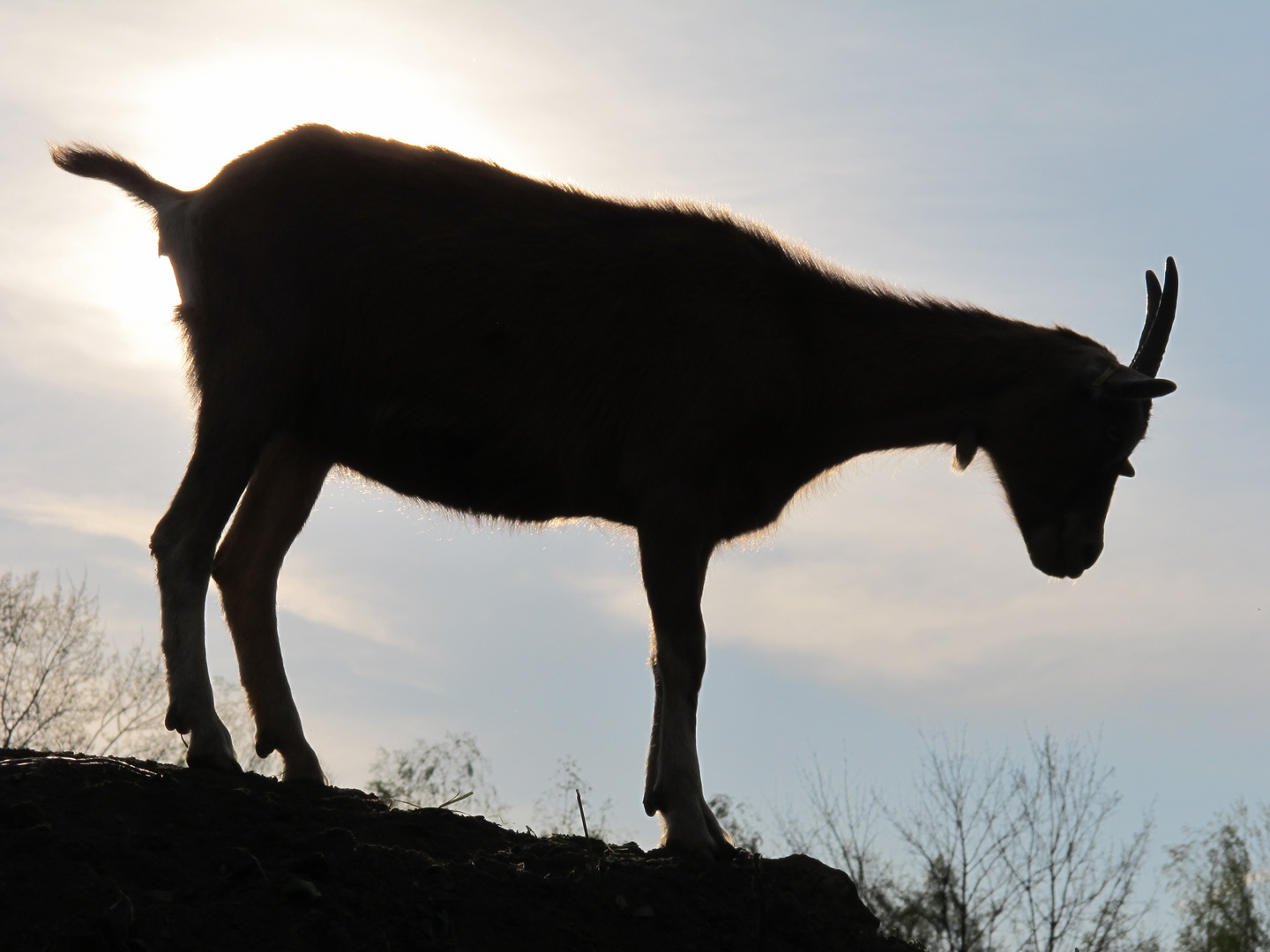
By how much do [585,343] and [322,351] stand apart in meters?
1.24

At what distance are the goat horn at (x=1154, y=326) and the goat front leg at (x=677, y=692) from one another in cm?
258

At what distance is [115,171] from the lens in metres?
6.52

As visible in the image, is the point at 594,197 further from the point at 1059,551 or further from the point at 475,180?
the point at 1059,551

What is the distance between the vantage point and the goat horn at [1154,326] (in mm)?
6500

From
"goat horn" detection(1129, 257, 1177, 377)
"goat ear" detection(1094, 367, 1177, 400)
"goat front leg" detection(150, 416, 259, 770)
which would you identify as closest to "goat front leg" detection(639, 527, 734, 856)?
"goat front leg" detection(150, 416, 259, 770)

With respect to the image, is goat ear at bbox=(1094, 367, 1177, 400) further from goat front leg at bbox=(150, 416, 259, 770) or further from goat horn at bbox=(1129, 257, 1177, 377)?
goat front leg at bbox=(150, 416, 259, 770)

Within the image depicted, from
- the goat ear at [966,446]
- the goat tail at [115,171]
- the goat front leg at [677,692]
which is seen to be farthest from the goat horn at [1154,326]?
the goat tail at [115,171]

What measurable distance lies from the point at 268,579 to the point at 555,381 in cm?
180

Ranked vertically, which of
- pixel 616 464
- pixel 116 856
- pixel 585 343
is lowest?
pixel 116 856

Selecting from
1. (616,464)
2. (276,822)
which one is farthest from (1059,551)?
(276,822)

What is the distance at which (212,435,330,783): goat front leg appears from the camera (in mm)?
6098

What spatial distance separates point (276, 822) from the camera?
183 inches

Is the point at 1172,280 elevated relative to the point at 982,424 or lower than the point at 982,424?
elevated

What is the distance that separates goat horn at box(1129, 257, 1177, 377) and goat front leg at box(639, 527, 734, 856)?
2.58 metres
